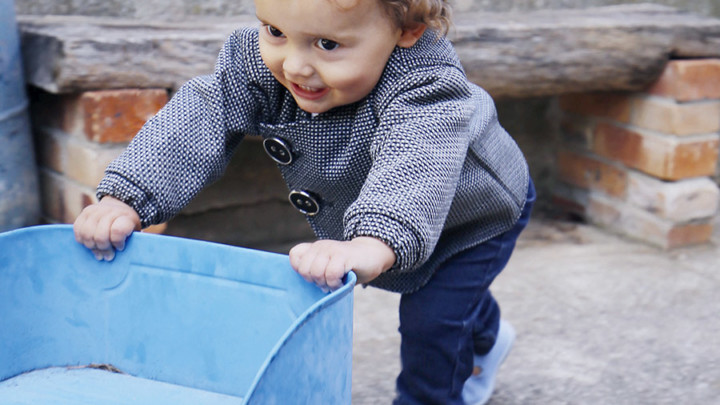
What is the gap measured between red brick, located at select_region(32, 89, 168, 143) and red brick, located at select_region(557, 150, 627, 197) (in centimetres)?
135

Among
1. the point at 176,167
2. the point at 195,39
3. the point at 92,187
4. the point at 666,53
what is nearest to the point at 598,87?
the point at 666,53

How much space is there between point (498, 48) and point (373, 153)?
107 cm

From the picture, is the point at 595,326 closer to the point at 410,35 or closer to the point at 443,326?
the point at 443,326

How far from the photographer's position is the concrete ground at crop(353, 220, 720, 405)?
163cm

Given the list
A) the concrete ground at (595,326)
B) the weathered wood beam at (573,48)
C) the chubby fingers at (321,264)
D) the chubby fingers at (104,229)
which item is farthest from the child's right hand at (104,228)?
the weathered wood beam at (573,48)

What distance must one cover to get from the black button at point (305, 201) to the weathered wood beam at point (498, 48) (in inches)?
23.2

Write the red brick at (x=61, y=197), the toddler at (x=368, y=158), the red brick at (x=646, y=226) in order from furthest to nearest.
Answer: the red brick at (x=646, y=226) → the red brick at (x=61, y=197) → the toddler at (x=368, y=158)

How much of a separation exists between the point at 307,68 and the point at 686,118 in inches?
60.7

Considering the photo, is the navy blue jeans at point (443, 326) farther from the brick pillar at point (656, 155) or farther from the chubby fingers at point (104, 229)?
the brick pillar at point (656, 155)

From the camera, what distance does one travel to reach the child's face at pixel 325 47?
1016 millimetres

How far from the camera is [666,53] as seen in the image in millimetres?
2260

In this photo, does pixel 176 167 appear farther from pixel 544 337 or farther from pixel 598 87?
pixel 598 87

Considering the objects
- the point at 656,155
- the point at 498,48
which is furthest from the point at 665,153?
the point at 498,48

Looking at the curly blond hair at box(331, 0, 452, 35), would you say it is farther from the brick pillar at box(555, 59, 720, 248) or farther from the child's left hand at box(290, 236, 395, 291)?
the brick pillar at box(555, 59, 720, 248)
